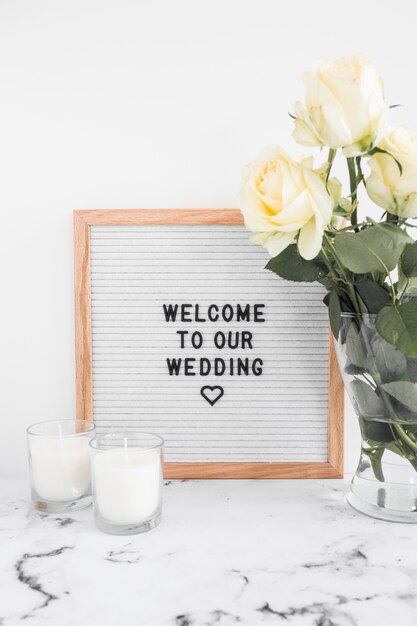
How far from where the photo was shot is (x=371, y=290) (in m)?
0.72

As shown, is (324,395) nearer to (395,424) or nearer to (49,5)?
(395,424)

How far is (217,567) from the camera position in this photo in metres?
0.63

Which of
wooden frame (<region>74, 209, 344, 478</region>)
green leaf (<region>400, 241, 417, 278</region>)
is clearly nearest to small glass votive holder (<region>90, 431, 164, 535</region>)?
wooden frame (<region>74, 209, 344, 478</region>)

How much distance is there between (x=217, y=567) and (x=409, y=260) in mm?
411

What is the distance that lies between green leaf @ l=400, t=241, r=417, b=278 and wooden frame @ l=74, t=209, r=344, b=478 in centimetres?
20

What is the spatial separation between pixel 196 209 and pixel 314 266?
0.67 feet

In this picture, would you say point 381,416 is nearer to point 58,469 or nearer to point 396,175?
point 396,175

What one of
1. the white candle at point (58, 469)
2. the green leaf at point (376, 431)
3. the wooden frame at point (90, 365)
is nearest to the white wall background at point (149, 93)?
the wooden frame at point (90, 365)

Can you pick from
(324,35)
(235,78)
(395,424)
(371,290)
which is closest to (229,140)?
(235,78)

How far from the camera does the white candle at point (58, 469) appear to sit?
2.51ft

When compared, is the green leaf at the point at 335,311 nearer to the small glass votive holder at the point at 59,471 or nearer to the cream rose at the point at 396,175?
the cream rose at the point at 396,175

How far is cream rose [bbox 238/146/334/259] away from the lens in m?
0.64

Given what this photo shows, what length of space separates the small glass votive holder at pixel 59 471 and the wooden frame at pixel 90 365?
0.09 m

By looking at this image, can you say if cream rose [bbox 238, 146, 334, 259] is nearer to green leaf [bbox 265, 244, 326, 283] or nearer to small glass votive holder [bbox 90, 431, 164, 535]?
green leaf [bbox 265, 244, 326, 283]
